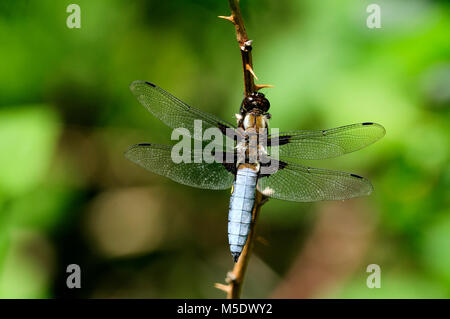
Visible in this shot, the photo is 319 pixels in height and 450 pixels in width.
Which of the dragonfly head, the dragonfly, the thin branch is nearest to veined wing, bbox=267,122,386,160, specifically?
the dragonfly

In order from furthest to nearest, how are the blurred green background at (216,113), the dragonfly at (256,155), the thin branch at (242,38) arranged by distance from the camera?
the blurred green background at (216,113) → the dragonfly at (256,155) → the thin branch at (242,38)

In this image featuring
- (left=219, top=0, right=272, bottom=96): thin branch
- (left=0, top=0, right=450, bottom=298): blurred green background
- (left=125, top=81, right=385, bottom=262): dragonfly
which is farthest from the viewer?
(left=0, top=0, right=450, bottom=298): blurred green background

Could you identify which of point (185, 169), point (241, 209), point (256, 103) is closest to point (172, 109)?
point (185, 169)

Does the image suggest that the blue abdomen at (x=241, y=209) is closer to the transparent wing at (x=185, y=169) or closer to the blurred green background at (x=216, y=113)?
the transparent wing at (x=185, y=169)

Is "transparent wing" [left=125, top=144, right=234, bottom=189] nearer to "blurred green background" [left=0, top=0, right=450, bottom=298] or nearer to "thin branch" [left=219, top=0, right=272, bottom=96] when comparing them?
"thin branch" [left=219, top=0, right=272, bottom=96]

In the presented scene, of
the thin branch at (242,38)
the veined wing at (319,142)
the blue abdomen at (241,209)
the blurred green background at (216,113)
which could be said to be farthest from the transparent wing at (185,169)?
the blurred green background at (216,113)
